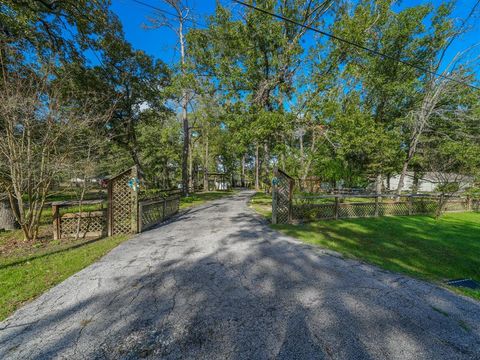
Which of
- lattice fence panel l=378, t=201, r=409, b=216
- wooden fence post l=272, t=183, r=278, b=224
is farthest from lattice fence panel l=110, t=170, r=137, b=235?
lattice fence panel l=378, t=201, r=409, b=216

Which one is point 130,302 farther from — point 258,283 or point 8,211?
point 8,211

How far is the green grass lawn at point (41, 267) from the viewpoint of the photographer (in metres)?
3.04

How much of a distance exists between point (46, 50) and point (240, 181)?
130 feet

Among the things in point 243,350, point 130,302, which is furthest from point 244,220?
point 243,350

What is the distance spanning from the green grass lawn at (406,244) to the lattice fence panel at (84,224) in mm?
5785

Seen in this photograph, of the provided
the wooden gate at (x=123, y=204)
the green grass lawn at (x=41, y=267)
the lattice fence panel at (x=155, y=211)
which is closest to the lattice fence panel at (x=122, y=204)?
the wooden gate at (x=123, y=204)

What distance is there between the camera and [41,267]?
4031 millimetres

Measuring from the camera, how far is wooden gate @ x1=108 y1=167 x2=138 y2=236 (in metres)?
6.25

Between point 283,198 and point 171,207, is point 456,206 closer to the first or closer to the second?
point 283,198

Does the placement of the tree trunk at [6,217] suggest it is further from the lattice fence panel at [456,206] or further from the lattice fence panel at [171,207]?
the lattice fence panel at [456,206]

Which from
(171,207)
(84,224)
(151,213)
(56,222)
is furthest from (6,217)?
(171,207)

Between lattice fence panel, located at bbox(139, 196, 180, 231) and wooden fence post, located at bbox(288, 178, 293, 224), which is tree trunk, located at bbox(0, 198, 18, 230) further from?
wooden fence post, located at bbox(288, 178, 293, 224)

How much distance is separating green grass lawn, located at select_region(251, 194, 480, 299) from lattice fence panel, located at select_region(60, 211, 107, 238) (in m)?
5.78

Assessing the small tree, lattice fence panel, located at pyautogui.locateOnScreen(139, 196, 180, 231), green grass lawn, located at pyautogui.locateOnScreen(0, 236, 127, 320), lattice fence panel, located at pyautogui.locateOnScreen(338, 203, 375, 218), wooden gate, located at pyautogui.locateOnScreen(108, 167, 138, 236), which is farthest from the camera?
lattice fence panel, located at pyautogui.locateOnScreen(338, 203, 375, 218)
